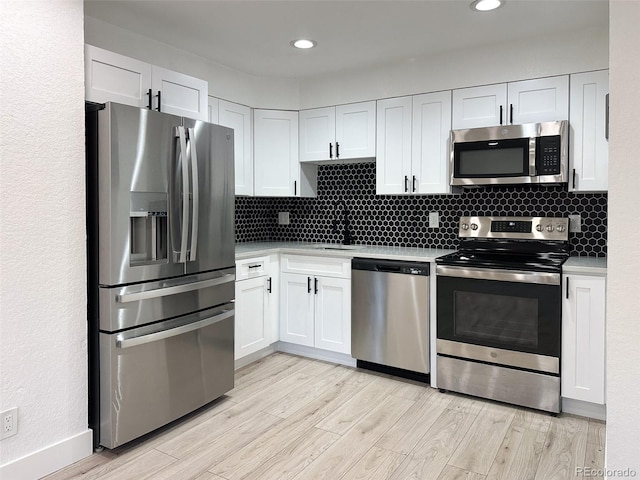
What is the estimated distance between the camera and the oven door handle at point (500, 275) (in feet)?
9.16

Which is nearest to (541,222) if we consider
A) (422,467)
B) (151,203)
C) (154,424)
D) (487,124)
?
(487,124)

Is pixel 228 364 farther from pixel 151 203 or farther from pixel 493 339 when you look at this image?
pixel 493 339

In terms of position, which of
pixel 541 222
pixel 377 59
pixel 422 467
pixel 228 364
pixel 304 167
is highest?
pixel 377 59

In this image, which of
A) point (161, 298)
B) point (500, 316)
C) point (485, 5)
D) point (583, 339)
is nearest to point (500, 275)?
point (500, 316)

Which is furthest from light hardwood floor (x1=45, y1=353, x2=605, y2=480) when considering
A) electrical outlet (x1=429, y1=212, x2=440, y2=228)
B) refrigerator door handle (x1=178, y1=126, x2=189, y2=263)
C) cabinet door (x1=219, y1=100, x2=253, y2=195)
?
cabinet door (x1=219, y1=100, x2=253, y2=195)

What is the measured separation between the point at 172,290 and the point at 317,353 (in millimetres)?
1648

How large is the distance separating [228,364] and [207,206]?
101 centimetres

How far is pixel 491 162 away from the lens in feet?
10.6

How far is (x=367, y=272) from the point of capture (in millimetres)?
3451

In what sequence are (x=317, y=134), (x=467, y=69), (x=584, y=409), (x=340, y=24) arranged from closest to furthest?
(x=584, y=409), (x=340, y=24), (x=467, y=69), (x=317, y=134)

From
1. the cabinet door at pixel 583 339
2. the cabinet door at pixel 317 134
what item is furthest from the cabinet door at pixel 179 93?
the cabinet door at pixel 583 339

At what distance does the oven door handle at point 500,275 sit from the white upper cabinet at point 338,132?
1.20 m

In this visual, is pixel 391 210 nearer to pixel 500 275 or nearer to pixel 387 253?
pixel 387 253

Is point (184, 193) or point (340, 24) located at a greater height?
point (340, 24)
